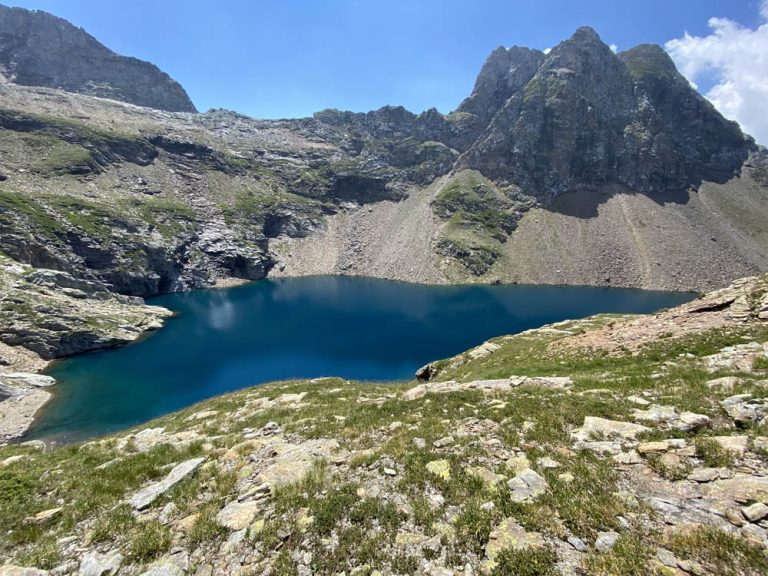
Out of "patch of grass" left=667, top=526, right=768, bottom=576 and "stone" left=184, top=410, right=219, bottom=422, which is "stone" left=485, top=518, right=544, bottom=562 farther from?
"stone" left=184, top=410, right=219, bottom=422

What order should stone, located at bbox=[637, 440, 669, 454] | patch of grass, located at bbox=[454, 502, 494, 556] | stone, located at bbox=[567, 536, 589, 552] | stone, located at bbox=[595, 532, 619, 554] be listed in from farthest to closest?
stone, located at bbox=[637, 440, 669, 454], patch of grass, located at bbox=[454, 502, 494, 556], stone, located at bbox=[567, 536, 589, 552], stone, located at bbox=[595, 532, 619, 554]

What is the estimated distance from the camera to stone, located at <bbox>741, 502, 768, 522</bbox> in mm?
6023

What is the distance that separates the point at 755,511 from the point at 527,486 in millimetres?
3882

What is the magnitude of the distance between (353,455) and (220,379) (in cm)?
5545

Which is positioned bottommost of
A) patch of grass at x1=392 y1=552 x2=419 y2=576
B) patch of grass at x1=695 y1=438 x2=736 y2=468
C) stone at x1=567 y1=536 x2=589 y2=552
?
patch of grass at x1=392 y1=552 x2=419 y2=576

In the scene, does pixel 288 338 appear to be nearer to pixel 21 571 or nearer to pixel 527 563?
pixel 21 571

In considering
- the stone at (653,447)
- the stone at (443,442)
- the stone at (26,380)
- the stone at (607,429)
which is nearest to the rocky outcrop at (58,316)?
the stone at (26,380)

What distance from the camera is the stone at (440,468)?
30.8 feet

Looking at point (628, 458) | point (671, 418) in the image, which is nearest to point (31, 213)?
point (628, 458)

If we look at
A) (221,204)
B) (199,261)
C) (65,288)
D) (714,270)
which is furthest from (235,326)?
(714,270)

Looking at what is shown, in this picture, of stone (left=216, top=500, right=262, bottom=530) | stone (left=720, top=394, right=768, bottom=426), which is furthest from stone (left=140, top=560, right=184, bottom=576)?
stone (left=720, top=394, right=768, bottom=426)

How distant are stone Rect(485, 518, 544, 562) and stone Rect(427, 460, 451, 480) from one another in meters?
2.23

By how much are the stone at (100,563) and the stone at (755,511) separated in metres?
12.3

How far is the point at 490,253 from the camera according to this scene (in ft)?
578
